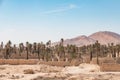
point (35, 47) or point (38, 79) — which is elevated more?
point (35, 47)

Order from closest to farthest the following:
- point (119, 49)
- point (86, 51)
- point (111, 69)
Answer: point (111, 69)
point (119, 49)
point (86, 51)

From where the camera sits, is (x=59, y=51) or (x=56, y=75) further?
(x=59, y=51)

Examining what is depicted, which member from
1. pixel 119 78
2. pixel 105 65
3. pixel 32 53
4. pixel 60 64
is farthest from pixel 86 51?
pixel 119 78

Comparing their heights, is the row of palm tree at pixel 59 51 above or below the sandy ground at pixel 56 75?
above

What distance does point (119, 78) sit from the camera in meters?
35.2

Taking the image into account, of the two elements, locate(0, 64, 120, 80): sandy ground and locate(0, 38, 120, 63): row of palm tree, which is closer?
locate(0, 64, 120, 80): sandy ground

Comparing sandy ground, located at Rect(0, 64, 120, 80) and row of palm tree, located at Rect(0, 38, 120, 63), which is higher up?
row of palm tree, located at Rect(0, 38, 120, 63)

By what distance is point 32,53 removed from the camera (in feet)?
421

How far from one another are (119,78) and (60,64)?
2920cm

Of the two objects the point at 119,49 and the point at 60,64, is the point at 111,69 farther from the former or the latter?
the point at 119,49

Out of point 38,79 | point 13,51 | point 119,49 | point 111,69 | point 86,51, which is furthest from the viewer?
point 86,51

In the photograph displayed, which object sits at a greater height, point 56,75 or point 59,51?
point 59,51

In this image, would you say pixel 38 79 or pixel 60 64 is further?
pixel 60 64

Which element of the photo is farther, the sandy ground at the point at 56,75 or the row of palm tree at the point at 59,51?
the row of palm tree at the point at 59,51
